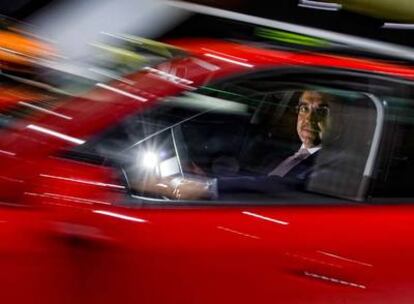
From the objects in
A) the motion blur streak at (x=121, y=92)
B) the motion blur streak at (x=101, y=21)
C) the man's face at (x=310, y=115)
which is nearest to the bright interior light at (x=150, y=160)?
the motion blur streak at (x=121, y=92)

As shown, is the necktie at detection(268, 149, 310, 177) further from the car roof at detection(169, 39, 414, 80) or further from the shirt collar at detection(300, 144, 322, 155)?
the car roof at detection(169, 39, 414, 80)

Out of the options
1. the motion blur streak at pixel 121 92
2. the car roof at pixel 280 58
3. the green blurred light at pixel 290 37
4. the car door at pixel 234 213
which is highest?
the green blurred light at pixel 290 37

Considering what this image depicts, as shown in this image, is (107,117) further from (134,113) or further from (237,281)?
(237,281)

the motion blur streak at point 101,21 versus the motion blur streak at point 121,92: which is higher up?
the motion blur streak at point 101,21

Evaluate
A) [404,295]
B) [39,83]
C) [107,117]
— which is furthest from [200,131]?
[39,83]

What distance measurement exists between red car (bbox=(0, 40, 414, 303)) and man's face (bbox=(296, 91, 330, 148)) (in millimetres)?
19

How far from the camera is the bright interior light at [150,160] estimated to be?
2066mm

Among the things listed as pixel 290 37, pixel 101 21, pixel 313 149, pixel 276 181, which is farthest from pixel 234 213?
pixel 101 21

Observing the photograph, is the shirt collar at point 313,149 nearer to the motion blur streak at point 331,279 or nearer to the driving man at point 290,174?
the driving man at point 290,174

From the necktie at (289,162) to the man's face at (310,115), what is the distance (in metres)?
0.03

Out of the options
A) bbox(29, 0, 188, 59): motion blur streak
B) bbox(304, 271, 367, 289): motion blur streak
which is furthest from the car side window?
bbox(29, 0, 188, 59): motion blur streak

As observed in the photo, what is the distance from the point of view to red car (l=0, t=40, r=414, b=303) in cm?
191

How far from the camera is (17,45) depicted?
377 centimetres

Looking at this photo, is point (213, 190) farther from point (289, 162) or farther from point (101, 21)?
point (101, 21)
